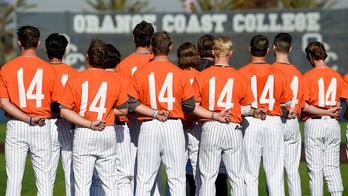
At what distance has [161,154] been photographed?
32.4 feet

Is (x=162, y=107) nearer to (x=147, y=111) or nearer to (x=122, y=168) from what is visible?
(x=147, y=111)

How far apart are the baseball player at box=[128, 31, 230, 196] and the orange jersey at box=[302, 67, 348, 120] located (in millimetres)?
1654

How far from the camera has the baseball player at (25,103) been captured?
955 cm

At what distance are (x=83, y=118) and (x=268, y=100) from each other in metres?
2.27

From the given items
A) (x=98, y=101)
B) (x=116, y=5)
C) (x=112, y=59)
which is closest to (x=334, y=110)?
(x=112, y=59)

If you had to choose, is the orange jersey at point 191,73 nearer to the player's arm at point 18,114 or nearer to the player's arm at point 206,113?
the player's arm at point 206,113

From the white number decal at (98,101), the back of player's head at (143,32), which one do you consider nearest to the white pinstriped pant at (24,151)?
the white number decal at (98,101)

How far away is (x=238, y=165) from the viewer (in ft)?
32.8

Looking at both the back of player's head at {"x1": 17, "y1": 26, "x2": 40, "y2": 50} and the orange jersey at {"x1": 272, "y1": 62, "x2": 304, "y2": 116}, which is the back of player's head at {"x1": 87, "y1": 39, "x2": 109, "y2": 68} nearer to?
the back of player's head at {"x1": 17, "y1": 26, "x2": 40, "y2": 50}

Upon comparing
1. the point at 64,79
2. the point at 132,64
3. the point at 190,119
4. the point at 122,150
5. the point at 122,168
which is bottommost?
the point at 122,168

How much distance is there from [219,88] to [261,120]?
0.80 m

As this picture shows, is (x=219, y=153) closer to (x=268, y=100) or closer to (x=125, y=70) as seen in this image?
(x=268, y=100)

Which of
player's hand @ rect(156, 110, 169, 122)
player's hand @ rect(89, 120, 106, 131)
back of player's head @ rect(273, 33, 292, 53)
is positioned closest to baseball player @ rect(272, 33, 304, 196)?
back of player's head @ rect(273, 33, 292, 53)

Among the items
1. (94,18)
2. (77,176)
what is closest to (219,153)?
(77,176)
